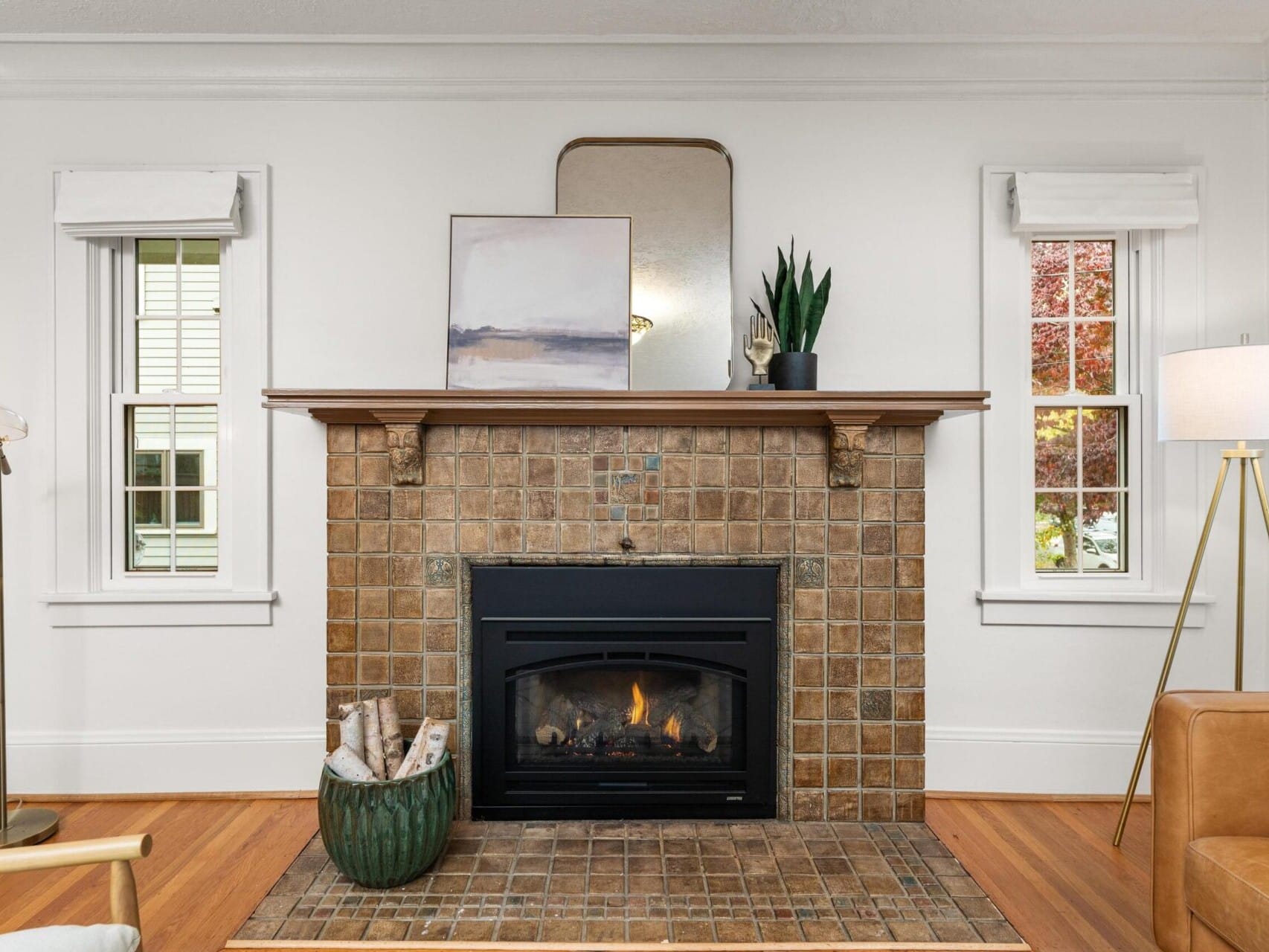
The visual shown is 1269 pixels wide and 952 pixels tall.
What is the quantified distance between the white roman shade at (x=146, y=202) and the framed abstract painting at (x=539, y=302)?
833mm

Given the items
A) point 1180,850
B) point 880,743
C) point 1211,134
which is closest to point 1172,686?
point 880,743

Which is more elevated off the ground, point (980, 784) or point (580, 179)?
point (580, 179)

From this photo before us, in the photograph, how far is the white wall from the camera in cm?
259

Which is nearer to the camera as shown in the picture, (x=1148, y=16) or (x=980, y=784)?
(x=1148, y=16)

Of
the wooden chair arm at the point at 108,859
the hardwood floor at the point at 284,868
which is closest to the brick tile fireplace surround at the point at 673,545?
the hardwood floor at the point at 284,868

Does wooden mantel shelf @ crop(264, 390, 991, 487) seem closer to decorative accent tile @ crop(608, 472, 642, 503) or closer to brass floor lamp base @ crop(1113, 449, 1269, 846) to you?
decorative accent tile @ crop(608, 472, 642, 503)

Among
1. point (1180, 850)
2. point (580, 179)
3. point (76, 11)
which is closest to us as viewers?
point (1180, 850)

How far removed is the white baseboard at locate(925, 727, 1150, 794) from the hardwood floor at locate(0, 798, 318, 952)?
7.12ft

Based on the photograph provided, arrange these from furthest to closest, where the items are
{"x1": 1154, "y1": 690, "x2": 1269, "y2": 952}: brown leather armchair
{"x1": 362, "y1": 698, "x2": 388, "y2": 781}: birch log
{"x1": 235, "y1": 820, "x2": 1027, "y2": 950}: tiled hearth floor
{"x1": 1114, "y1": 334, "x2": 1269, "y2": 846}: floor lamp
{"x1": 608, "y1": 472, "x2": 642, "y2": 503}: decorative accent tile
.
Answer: {"x1": 608, "y1": 472, "x2": 642, "y2": 503}: decorative accent tile, {"x1": 362, "y1": 698, "x2": 388, "y2": 781}: birch log, {"x1": 1114, "y1": 334, "x2": 1269, "y2": 846}: floor lamp, {"x1": 235, "y1": 820, "x2": 1027, "y2": 950}: tiled hearth floor, {"x1": 1154, "y1": 690, "x2": 1269, "y2": 952}: brown leather armchair

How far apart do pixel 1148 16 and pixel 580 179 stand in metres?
1.95

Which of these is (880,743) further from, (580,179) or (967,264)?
(580,179)

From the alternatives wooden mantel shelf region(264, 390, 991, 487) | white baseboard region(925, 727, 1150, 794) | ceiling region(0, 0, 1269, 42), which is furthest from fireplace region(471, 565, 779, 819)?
ceiling region(0, 0, 1269, 42)

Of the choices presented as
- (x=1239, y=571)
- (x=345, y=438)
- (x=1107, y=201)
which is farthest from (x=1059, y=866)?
(x=345, y=438)

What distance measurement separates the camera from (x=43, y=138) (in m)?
2.59
